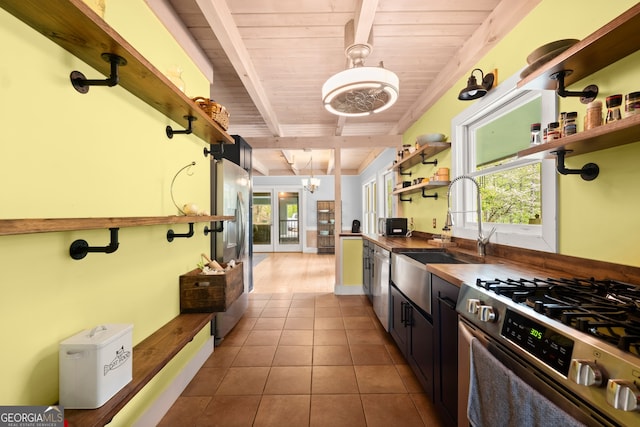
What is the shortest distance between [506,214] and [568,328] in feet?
5.54

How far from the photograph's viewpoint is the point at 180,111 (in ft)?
5.57

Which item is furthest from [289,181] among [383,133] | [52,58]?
[52,58]

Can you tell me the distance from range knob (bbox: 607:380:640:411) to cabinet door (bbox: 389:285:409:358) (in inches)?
62.6

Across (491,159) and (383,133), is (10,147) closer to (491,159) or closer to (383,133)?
(491,159)

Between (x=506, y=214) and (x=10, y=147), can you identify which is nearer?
Answer: (x=10, y=147)

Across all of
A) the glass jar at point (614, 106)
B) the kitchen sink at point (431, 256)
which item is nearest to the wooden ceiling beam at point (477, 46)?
the glass jar at point (614, 106)

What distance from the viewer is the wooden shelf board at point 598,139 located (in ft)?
3.37

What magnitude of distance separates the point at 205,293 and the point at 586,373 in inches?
75.2

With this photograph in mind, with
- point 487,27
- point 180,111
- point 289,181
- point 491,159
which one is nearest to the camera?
point 180,111

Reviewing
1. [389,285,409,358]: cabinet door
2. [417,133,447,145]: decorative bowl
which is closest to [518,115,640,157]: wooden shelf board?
[389,285,409,358]: cabinet door

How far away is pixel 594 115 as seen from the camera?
1259 millimetres

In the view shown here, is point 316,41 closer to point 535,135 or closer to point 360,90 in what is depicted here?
point 360,90

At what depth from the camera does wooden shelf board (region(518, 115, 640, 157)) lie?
40.5 inches

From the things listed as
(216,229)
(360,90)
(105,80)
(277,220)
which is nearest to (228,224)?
(216,229)
